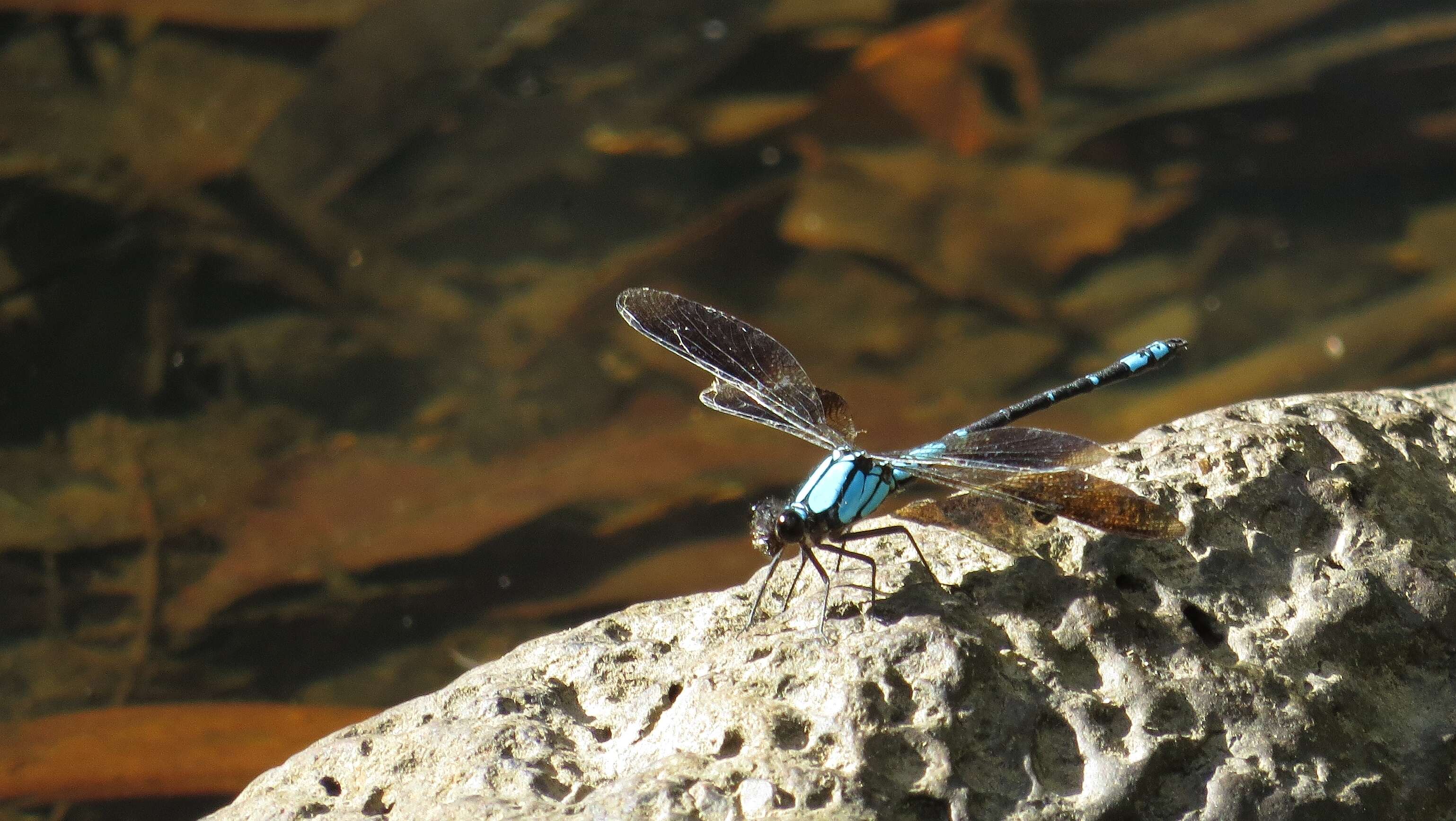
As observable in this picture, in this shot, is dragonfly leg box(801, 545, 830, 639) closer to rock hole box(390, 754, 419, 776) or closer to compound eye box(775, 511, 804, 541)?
compound eye box(775, 511, 804, 541)

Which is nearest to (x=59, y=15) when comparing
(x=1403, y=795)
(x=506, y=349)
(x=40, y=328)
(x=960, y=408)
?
(x=40, y=328)

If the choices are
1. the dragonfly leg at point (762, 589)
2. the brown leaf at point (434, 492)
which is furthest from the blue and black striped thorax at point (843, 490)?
the brown leaf at point (434, 492)

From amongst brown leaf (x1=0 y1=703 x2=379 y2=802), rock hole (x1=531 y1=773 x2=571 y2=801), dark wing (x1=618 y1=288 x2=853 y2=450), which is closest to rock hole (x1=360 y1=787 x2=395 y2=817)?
rock hole (x1=531 y1=773 x2=571 y2=801)

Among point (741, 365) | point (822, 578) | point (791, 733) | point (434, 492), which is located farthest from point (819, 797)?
point (434, 492)

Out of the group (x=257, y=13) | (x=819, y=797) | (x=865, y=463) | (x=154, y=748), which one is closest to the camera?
(x=819, y=797)

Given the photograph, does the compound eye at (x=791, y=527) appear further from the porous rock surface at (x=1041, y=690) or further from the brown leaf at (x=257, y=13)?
the brown leaf at (x=257, y=13)

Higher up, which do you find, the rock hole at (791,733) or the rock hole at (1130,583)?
the rock hole at (1130,583)

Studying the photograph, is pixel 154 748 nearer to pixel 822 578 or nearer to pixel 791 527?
pixel 791 527
